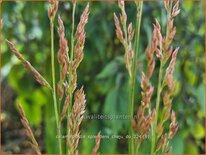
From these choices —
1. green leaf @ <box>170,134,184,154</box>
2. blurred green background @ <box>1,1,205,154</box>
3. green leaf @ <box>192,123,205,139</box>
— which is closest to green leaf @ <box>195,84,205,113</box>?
blurred green background @ <box>1,1,205,154</box>

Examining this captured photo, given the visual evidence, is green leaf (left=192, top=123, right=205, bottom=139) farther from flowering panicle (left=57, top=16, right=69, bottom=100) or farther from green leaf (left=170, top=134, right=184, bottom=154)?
flowering panicle (left=57, top=16, right=69, bottom=100)

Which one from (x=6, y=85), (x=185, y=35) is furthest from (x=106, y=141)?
(x=6, y=85)

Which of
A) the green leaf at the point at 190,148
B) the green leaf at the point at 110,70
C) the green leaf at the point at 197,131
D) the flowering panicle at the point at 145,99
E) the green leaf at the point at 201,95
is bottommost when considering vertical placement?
the green leaf at the point at 190,148

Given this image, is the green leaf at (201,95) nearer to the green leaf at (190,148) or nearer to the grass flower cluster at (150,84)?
the green leaf at (190,148)

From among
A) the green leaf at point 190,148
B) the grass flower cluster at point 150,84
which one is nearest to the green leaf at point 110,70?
the green leaf at point 190,148

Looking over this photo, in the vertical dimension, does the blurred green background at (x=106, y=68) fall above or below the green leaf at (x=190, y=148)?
above

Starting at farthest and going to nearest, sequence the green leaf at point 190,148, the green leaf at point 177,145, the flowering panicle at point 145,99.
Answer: the green leaf at point 190,148 → the green leaf at point 177,145 → the flowering panicle at point 145,99

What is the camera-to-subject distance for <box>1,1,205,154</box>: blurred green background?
1.51 m

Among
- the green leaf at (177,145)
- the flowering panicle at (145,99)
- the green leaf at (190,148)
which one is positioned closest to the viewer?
the flowering panicle at (145,99)

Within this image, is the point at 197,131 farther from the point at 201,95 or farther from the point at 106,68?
the point at 106,68

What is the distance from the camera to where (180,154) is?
57.0 inches

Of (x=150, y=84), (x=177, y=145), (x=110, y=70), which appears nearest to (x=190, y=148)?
(x=177, y=145)

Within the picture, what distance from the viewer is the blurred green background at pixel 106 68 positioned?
1.51 meters

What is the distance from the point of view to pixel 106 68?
4.85ft
